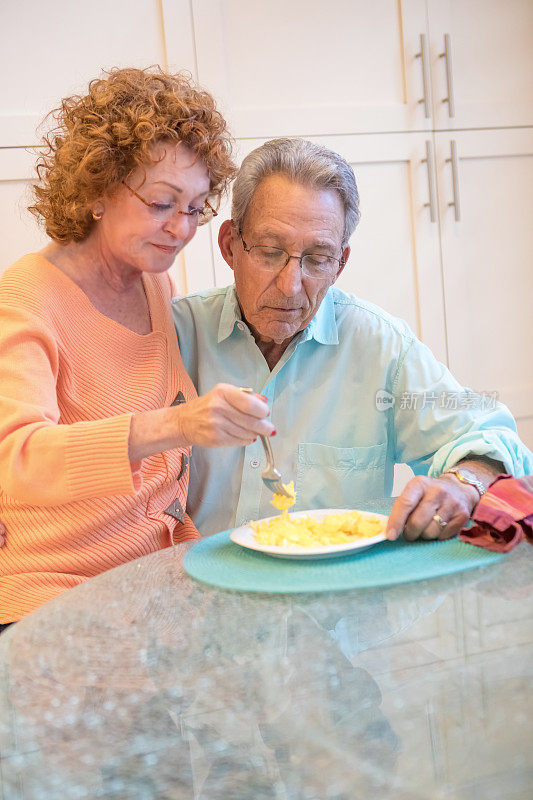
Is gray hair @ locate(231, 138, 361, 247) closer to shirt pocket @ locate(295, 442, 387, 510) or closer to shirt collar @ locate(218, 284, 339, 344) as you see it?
shirt collar @ locate(218, 284, 339, 344)

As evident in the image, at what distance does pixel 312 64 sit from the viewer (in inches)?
117

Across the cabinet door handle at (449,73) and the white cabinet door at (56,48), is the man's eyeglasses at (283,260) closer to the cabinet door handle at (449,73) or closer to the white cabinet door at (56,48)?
the white cabinet door at (56,48)

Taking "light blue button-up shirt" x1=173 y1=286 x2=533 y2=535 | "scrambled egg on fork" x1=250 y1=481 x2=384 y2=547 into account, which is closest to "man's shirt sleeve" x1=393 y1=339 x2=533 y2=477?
"light blue button-up shirt" x1=173 y1=286 x2=533 y2=535

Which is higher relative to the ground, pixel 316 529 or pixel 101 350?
pixel 101 350

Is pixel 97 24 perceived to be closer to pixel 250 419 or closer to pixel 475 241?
pixel 475 241

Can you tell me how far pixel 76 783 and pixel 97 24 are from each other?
2.57m

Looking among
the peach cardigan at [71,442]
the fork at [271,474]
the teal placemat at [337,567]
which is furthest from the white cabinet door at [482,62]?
the teal placemat at [337,567]

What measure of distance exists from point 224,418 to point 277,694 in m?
0.44

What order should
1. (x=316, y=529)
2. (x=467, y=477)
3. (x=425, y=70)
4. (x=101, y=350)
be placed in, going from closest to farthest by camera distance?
(x=316, y=529)
(x=467, y=477)
(x=101, y=350)
(x=425, y=70)

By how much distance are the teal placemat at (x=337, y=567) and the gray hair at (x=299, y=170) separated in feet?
2.29

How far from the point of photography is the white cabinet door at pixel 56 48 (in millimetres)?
2654

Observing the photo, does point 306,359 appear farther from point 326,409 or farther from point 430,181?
point 430,181

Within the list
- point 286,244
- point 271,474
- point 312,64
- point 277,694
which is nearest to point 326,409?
point 286,244

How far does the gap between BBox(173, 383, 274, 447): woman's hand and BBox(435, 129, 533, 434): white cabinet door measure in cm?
225
